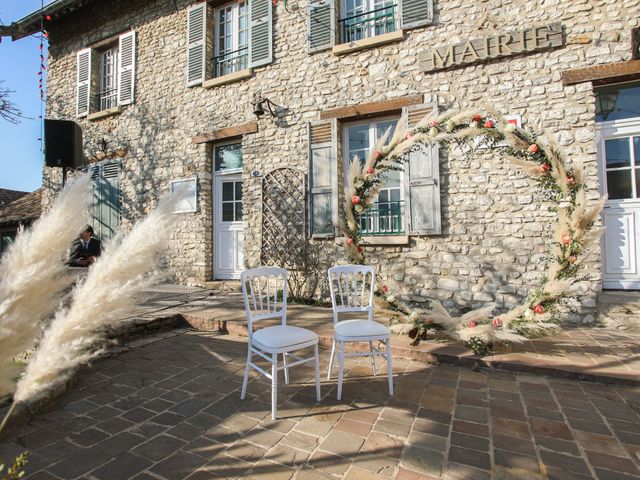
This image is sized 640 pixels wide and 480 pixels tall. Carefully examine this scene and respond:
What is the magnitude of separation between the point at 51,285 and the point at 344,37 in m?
6.29

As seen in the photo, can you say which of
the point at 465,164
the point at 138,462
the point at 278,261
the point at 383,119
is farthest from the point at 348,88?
the point at 138,462

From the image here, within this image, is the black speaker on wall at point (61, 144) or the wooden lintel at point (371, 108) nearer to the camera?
the wooden lintel at point (371, 108)

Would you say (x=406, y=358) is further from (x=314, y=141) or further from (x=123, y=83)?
(x=123, y=83)

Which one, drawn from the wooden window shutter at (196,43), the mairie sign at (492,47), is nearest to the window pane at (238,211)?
the wooden window shutter at (196,43)

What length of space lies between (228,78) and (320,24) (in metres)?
1.96

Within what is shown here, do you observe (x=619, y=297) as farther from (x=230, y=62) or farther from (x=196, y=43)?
(x=196, y=43)

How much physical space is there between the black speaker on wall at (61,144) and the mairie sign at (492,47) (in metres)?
5.46

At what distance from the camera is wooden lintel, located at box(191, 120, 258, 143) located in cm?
633

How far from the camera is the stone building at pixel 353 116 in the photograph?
441cm

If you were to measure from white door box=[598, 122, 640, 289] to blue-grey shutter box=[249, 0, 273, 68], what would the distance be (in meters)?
5.25

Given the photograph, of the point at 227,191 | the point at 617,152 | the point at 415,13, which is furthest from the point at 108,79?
the point at 617,152

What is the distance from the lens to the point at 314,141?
5.80 m

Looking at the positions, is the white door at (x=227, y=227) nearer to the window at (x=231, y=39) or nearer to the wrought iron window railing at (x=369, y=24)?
the window at (x=231, y=39)

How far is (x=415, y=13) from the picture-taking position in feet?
16.9
